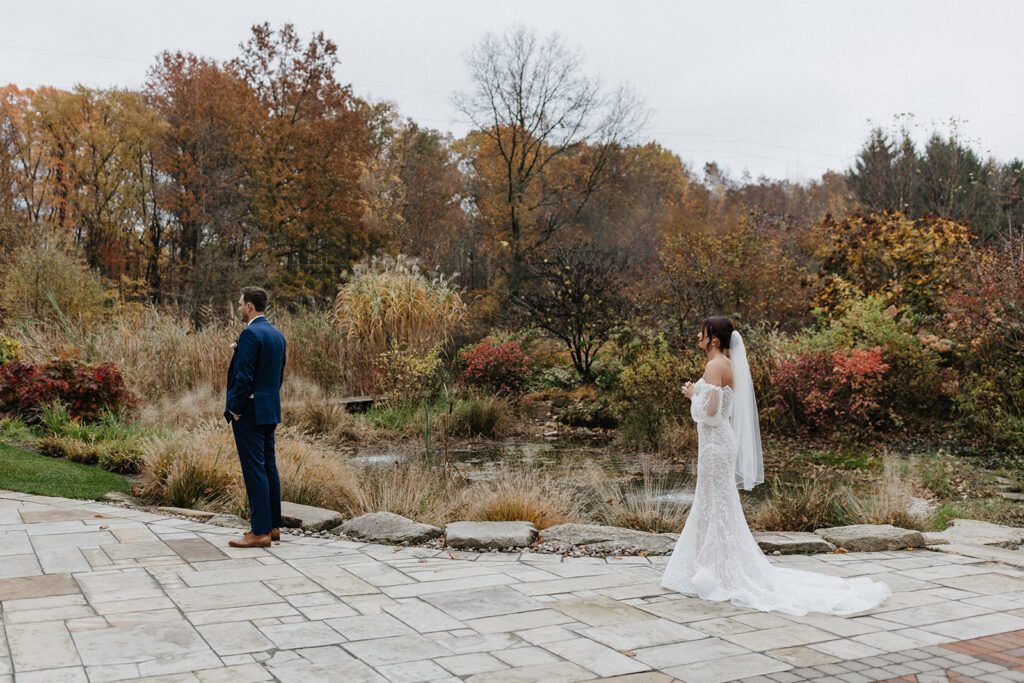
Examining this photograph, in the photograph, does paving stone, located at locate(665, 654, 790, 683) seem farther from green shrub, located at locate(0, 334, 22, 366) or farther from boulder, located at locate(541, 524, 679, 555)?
green shrub, located at locate(0, 334, 22, 366)

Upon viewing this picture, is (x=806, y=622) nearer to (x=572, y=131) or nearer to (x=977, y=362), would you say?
(x=977, y=362)

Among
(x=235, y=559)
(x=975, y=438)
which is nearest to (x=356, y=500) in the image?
(x=235, y=559)

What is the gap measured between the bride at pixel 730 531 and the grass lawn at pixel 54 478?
505 centimetres

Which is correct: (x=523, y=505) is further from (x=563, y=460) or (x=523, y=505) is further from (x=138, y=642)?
(x=563, y=460)

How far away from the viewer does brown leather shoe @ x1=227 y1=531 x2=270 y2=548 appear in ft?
18.9

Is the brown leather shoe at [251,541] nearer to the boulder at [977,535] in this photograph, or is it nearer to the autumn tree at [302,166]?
the boulder at [977,535]

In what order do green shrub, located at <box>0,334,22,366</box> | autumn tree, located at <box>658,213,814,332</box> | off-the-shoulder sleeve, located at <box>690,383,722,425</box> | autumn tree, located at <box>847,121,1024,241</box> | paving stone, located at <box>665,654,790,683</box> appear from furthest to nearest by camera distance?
autumn tree, located at <box>847,121,1024,241</box>
autumn tree, located at <box>658,213,814,332</box>
green shrub, located at <box>0,334,22,366</box>
off-the-shoulder sleeve, located at <box>690,383,722,425</box>
paving stone, located at <box>665,654,790,683</box>

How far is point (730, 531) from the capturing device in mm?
5062

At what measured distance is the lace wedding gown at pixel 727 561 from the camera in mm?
4695

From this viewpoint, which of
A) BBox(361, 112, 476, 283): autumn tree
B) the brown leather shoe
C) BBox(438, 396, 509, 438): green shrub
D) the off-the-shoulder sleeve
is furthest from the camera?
BBox(361, 112, 476, 283): autumn tree

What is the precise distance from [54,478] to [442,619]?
5135mm

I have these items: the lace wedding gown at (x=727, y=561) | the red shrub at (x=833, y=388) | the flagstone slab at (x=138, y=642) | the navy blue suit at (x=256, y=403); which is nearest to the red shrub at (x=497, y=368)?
the red shrub at (x=833, y=388)

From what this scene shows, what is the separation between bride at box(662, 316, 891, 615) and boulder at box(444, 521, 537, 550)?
46.3 inches

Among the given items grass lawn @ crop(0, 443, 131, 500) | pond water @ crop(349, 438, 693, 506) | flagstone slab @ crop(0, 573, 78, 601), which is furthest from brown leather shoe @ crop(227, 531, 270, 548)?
pond water @ crop(349, 438, 693, 506)
